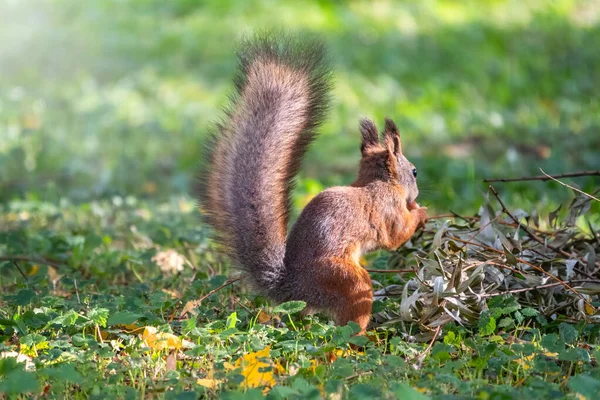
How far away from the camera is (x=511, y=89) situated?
7340mm

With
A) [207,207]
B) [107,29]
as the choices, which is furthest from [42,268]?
[107,29]

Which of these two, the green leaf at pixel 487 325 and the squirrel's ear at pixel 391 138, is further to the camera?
the squirrel's ear at pixel 391 138

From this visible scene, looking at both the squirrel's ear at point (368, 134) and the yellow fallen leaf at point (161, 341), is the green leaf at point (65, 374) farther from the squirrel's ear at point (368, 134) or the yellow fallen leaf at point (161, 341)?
the squirrel's ear at point (368, 134)

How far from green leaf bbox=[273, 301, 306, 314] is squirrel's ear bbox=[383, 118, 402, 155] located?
2.36 feet

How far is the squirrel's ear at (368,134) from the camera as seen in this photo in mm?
3070

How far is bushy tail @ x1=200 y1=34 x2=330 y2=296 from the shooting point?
105 inches

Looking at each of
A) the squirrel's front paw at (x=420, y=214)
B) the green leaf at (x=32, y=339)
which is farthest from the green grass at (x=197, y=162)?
the squirrel's front paw at (x=420, y=214)

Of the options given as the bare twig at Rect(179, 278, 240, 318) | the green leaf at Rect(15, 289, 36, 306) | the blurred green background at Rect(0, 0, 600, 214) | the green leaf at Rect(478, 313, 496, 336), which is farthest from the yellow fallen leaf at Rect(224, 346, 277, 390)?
the blurred green background at Rect(0, 0, 600, 214)

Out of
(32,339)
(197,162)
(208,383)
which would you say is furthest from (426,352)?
(197,162)

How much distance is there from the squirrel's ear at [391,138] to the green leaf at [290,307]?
719 mm

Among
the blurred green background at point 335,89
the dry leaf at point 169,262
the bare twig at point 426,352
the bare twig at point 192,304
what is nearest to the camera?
the bare twig at point 426,352

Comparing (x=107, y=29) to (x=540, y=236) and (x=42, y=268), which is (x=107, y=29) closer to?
(x=42, y=268)

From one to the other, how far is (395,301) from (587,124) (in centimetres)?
384

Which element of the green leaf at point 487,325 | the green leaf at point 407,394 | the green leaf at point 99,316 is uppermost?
the green leaf at point 407,394
